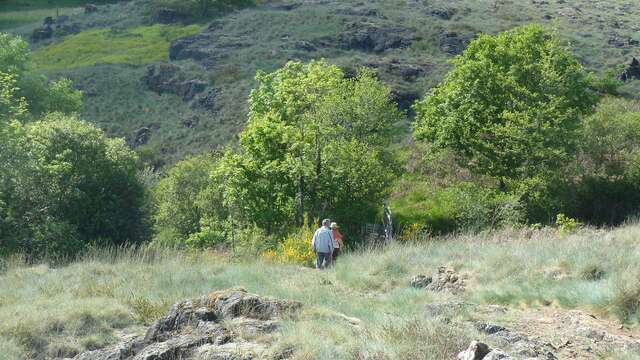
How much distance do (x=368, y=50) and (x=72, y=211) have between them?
73.2 meters

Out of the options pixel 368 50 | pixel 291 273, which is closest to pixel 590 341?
pixel 291 273

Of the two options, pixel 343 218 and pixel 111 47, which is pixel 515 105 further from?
pixel 111 47

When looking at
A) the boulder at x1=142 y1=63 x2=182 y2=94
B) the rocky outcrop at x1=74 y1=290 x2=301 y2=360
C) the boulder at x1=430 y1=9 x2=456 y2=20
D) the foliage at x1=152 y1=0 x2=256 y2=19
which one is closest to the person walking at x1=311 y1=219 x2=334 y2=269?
the rocky outcrop at x1=74 y1=290 x2=301 y2=360

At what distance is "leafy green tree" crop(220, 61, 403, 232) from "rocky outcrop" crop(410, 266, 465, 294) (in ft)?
49.6

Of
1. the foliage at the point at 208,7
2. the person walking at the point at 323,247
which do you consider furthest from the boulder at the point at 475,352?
the foliage at the point at 208,7

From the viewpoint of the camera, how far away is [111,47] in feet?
366

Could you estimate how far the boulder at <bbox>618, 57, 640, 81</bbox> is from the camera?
63.7m

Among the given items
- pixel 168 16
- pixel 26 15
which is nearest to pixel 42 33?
pixel 168 16

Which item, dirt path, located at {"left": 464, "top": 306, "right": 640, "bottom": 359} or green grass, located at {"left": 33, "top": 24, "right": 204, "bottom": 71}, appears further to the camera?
green grass, located at {"left": 33, "top": 24, "right": 204, "bottom": 71}

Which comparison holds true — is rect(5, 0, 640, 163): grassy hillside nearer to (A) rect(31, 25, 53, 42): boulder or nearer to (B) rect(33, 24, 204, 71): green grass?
(B) rect(33, 24, 204, 71): green grass

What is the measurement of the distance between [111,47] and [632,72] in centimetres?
7805

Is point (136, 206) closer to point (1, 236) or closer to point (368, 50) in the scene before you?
point (1, 236)

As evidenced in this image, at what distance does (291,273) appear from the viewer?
12531 millimetres

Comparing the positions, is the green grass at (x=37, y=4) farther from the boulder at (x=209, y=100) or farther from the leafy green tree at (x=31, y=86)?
the leafy green tree at (x=31, y=86)
